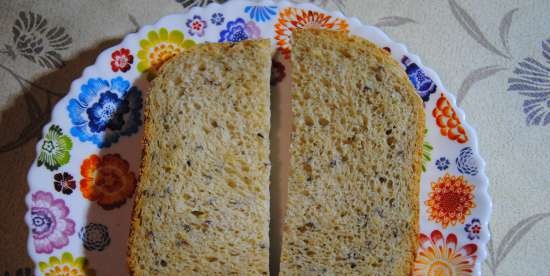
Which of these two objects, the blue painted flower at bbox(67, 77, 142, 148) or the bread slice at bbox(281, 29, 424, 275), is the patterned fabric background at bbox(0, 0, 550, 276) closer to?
the blue painted flower at bbox(67, 77, 142, 148)

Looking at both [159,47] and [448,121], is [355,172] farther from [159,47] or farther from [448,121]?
[159,47]

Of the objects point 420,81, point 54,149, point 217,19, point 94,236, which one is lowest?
point 94,236

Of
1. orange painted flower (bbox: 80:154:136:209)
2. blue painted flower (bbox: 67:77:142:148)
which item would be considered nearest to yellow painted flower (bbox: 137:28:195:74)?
blue painted flower (bbox: 67:77:142:148)

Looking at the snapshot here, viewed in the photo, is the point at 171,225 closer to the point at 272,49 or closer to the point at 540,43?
the point at 272,49

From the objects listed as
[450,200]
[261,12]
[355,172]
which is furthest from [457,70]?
[261,12]

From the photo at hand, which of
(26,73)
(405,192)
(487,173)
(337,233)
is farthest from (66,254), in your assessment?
(487,173)

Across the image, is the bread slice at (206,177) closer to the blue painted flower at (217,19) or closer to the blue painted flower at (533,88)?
the blue painted flower at (217,19)
